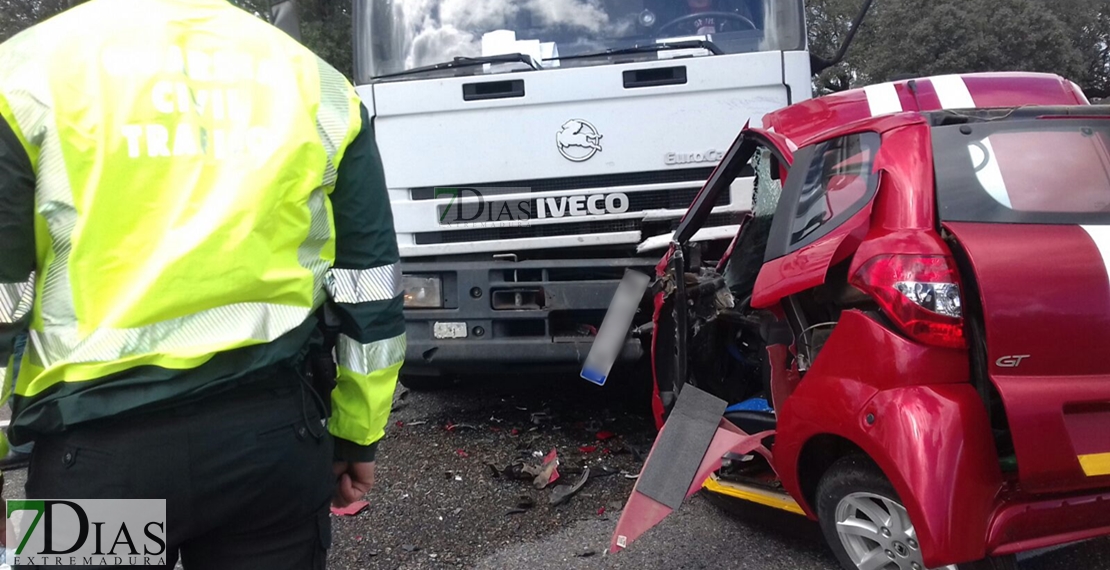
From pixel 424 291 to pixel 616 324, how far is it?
3.37 ft

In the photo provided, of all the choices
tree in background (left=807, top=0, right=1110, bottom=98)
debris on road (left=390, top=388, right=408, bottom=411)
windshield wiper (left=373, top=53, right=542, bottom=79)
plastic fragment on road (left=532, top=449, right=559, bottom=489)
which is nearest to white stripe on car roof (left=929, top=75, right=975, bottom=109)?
windshield wiper (left=373, top=53, right=542, bottom=79)

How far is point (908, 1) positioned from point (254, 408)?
25.8m

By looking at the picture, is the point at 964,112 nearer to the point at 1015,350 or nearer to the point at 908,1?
the point at 1015,350

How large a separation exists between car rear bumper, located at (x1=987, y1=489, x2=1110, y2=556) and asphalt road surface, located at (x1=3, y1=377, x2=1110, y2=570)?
0.54m

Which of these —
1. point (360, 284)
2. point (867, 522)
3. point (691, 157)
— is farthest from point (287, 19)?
point (867, 522)

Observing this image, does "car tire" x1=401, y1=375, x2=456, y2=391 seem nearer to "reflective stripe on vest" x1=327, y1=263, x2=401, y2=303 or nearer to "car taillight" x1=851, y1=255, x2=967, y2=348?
"car taillight" x1=851, y1=255, x2=967, y2=348

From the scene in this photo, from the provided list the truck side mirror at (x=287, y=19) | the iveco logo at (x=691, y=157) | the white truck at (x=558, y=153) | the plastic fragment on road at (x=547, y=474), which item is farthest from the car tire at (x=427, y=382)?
the truck side mirror at (x=287, y=19)

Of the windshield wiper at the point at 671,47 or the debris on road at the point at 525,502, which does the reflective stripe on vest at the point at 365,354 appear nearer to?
the debris on road at the point at 525,502

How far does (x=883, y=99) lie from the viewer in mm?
3248

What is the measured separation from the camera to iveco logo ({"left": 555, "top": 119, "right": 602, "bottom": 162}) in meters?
4.50

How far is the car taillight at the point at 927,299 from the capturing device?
2.36 meters

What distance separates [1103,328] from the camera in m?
2.29

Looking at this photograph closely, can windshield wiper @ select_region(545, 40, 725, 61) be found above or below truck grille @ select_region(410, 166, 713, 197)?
above

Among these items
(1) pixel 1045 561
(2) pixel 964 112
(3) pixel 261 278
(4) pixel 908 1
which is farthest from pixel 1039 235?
(4) pixel 908 1
